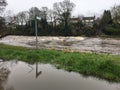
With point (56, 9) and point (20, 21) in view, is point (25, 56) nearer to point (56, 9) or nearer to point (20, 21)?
point (56, 9)

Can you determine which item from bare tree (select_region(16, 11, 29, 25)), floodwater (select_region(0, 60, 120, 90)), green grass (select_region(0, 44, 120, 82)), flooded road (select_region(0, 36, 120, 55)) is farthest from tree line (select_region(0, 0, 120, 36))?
floodwater (select_region(0, 60, 120, 90))

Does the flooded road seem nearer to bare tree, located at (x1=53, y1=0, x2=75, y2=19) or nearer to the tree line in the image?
the tree line

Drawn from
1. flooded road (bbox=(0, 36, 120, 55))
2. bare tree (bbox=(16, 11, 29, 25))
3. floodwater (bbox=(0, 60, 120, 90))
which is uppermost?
bare tree (bbox=(16, 11, 29, 25))

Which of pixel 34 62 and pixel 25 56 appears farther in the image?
pixel 25 56

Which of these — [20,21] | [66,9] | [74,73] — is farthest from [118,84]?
[20,21]

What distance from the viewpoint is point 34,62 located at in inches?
514

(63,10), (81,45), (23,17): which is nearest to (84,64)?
(81,45)

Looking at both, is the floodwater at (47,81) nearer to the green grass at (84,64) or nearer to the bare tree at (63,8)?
the green grass at (84,64)

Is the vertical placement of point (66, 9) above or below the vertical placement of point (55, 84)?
above

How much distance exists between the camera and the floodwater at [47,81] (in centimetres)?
791

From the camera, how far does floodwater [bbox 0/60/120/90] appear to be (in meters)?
Answer: 7.91

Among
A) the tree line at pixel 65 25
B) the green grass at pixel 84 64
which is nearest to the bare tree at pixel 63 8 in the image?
the tree line at pixel 65 25

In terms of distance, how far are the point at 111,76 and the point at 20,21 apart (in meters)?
73.1

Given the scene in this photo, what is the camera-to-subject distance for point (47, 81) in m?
8.71
